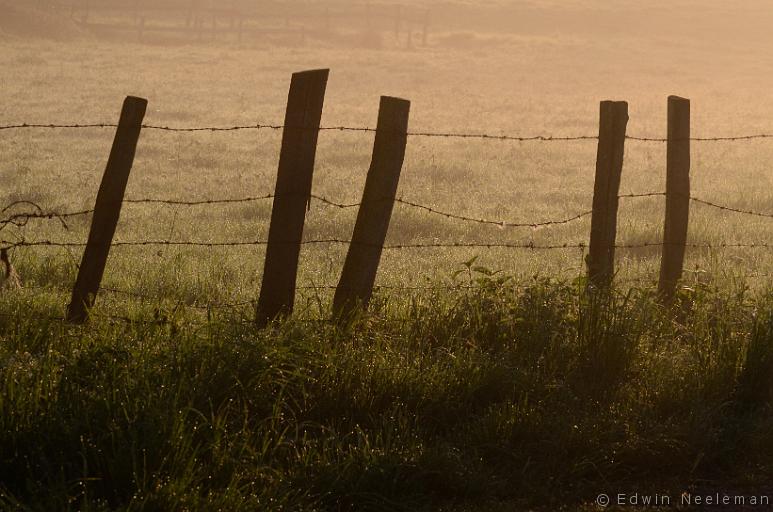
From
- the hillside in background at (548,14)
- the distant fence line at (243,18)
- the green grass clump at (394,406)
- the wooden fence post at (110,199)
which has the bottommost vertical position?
the green grass clump at (394,406)

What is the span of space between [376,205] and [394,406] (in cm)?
146

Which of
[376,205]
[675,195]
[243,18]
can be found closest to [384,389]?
[376,205]

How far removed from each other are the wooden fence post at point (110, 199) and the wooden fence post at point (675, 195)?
11.0 feet

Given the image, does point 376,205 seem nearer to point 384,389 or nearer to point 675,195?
point 384,389

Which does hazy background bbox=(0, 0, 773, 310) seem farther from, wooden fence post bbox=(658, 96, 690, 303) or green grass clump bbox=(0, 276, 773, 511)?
green grass clump bbox=(0, 276, 773, 511)

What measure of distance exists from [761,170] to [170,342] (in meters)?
17.7

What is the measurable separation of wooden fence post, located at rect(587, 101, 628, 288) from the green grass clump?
48cm

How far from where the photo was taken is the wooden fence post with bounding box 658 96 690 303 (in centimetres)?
716

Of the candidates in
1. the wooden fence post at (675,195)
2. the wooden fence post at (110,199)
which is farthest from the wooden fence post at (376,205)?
the wooden fence post at (675,195)

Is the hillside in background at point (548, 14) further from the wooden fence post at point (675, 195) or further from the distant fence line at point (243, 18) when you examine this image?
the wooden fence post at point (675, 195)

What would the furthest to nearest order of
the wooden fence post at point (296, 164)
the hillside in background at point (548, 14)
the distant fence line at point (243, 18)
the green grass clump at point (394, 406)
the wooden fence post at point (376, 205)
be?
the hillside in background at point (548, 14) < the distant fence line at point (243, 18) < the wooden fence post at point (376, 205) < the wooden fence post at point (296, 164) < the green grass clump at point (394, 406)

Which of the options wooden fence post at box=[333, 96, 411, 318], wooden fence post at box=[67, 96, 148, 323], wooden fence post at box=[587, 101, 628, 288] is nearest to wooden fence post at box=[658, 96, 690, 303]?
wooden fence post at box=[587, 101, 628, 288]

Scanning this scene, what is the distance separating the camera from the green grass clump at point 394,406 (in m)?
4.42

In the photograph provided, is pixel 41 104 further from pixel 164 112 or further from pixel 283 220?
pixel 283 220
